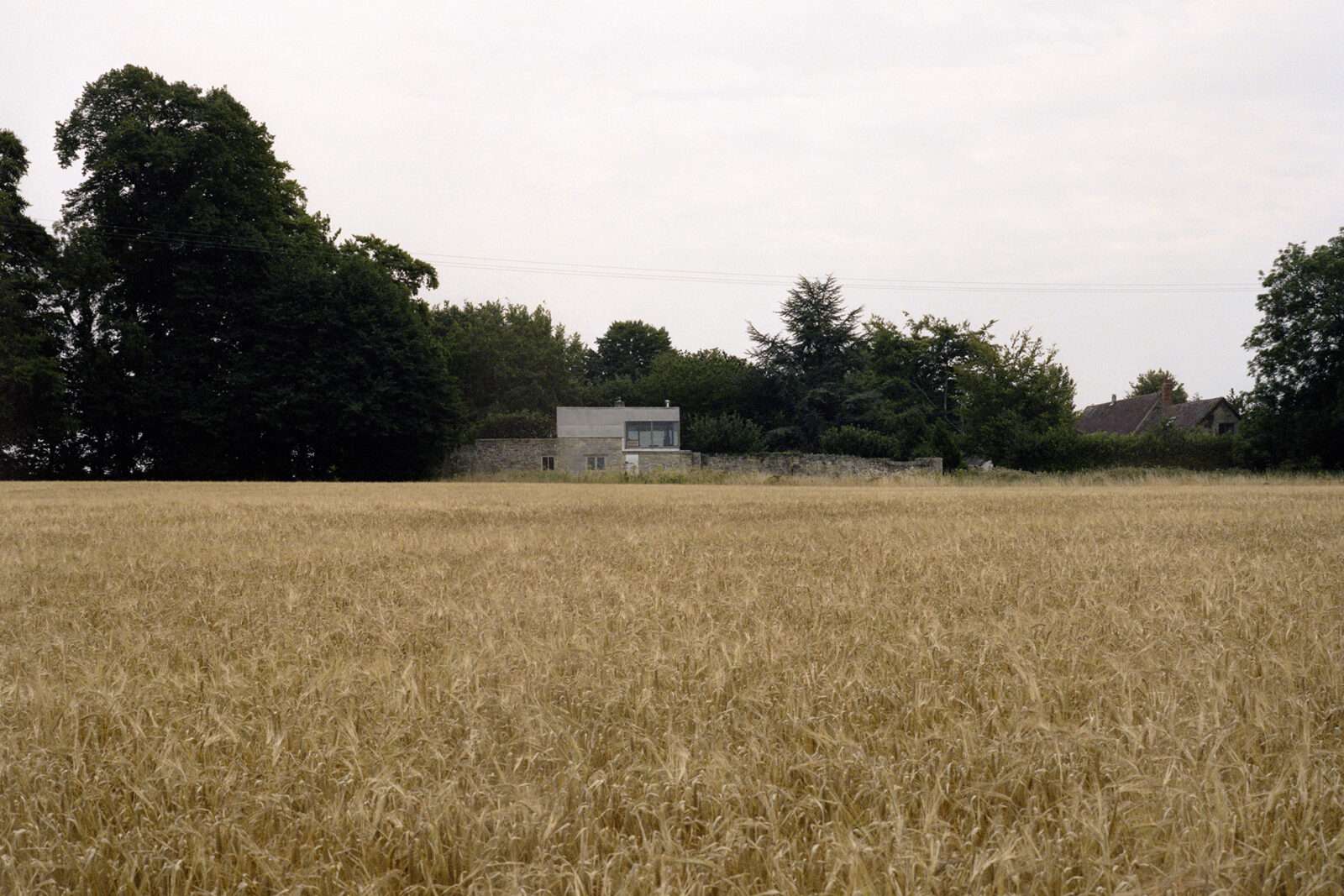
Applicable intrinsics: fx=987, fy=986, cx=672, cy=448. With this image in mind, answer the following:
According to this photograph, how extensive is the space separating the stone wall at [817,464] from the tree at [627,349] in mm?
47989

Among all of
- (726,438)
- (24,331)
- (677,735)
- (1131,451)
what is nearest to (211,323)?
(24,331)

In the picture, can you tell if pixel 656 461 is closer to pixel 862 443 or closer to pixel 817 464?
pixel 817 464

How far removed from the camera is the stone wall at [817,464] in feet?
151

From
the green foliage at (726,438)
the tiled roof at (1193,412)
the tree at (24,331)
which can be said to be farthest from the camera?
the tiled roof at (1193,412)

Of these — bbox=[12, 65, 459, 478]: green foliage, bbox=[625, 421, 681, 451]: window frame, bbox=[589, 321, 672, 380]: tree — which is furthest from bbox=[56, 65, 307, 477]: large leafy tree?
bbox=[589, 321, 672, 380]: tree

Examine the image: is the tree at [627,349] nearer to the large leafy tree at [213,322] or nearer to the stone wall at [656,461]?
the stone wall at [656,461]

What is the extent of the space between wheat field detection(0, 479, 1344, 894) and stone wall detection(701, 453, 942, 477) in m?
40.0

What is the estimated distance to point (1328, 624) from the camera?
428cm

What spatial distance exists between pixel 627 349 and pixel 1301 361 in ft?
204

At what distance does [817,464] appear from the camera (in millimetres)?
47250

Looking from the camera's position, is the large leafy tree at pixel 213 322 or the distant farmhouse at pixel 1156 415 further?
the distant farmhouse at pixel 1156 415

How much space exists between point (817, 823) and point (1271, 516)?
1272 cm

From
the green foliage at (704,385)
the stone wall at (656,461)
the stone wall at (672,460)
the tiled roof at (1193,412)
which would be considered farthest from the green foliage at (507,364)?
the tiled roof at (1193,412)

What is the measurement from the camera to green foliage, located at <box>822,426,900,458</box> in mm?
50250
